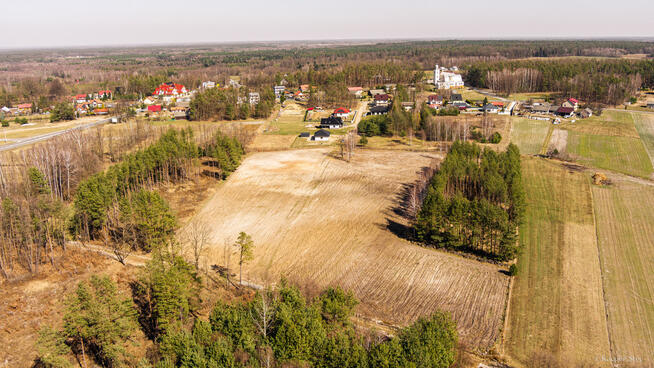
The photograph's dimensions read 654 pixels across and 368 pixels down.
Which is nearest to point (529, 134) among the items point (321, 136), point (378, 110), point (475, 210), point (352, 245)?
point (378, 110)

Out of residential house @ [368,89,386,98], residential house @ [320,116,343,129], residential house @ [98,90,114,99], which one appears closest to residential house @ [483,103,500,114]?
residential house @ [368,89,386,98]

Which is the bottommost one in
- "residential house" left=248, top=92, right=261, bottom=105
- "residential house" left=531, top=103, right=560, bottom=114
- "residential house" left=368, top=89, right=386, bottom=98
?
"residential house" left=531, top=103, right=560, bottom=114

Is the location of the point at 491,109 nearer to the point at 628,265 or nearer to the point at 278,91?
the point at 278,91

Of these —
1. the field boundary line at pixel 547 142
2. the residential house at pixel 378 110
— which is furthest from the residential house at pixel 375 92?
the field boundary line at pixel 547 142

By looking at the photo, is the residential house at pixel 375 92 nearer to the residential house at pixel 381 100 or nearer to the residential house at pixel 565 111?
the residential house at pixel 381 100

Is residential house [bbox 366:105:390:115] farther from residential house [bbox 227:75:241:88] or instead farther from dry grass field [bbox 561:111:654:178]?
residential house [bbox 227:75:241:88]
